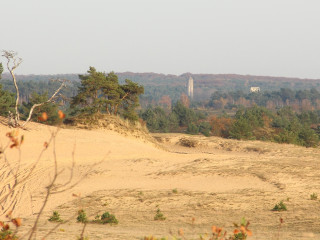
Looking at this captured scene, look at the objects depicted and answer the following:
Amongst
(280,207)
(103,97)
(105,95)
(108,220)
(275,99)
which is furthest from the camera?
(275,99)

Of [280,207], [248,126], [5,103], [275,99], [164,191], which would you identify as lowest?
[275,99]

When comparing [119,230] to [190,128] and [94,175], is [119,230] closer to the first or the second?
[94,175]

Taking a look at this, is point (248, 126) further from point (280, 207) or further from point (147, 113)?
point (147, 113)

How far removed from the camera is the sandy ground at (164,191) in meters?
9.80

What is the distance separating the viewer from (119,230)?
9.55 m

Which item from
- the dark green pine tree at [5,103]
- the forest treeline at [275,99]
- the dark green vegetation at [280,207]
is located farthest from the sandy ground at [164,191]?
the forest treeline at [275,99]

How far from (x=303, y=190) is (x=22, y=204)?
25.6 feet

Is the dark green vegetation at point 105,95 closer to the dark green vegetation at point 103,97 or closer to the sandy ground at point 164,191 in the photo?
the dark green vegetation at point 103,97

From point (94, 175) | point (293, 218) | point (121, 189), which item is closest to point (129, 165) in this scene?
point (94, 175)

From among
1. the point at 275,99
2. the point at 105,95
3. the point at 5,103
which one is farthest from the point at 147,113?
the point at 275,99

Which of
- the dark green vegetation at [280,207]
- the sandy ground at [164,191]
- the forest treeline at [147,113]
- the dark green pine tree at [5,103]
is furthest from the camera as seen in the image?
the dark green pine tree at [5,103]

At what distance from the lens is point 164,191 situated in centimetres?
1415

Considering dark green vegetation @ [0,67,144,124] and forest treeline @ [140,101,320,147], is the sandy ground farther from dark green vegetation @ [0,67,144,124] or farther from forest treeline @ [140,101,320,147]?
forest treeline @ [140,101,320,147]

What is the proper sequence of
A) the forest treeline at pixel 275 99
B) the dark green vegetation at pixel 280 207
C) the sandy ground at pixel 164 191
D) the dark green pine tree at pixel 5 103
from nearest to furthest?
the sandy ground at pixel 164 191 → the dark green vegetation at pixel 280 207 → the dark green pine tree at pixel 5 103 → the forest treeline at pixel 275 99
